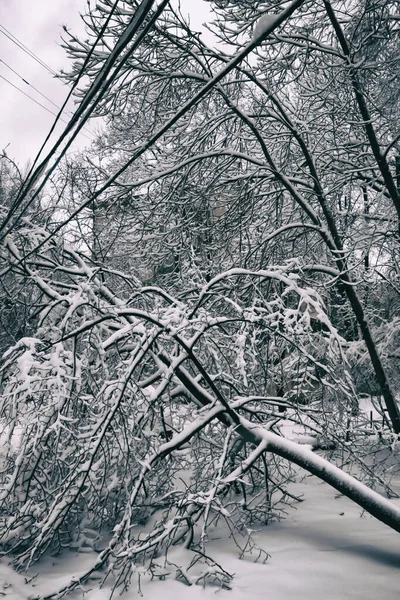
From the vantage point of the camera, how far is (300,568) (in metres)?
3.51

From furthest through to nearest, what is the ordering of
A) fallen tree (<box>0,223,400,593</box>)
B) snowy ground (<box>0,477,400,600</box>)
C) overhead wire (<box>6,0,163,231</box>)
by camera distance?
1. fallen tree (<box>0,223,400,593</box>)
2. snowy ground (<box>0,477,400,600</box>)
3. overhead wire (<box>6,0,163,231</box>)

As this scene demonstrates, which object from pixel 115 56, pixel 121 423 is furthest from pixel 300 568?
pixel 115 56

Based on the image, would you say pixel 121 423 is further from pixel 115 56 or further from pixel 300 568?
pixel 115 56

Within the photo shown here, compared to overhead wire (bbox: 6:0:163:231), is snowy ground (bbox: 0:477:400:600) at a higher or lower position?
lower

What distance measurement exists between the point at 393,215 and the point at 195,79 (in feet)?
11.6

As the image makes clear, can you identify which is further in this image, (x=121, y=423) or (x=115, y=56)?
(x=121, y=423)

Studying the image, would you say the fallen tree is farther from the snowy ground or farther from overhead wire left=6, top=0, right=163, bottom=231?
overhead wire left=6, top=0, right=163, bottom=231

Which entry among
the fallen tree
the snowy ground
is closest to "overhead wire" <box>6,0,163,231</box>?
the fallen tree

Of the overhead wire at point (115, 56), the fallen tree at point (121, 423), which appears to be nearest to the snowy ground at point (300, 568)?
the fallen tree at point (121, 423)

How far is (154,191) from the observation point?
6941 millimetres

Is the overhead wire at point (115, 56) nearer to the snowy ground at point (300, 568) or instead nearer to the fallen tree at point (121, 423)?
the fallen tree at point (121, 423)

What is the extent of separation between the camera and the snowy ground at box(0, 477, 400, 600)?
10.5ft

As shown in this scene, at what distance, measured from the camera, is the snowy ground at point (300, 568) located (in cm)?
320

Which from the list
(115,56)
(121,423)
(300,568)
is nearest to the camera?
(115,56)
